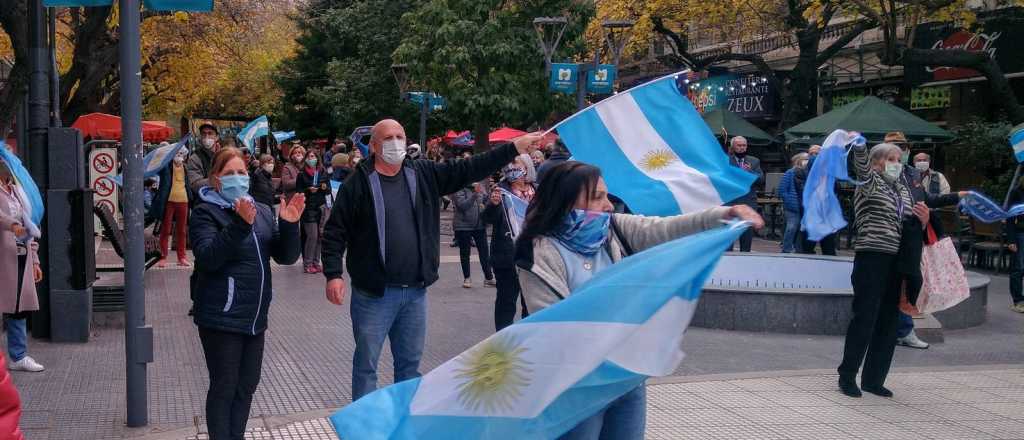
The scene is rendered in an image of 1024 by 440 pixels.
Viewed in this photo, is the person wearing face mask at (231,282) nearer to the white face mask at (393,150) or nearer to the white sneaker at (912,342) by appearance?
the white face mask at (393,150)

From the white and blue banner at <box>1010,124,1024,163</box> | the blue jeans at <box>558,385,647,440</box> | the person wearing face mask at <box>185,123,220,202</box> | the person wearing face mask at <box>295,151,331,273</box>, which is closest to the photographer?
the blue jeans at <box>558,385,647,440</box>

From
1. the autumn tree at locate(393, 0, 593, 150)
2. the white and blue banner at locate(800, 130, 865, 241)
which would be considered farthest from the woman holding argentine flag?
the autumn tree at locate(393, 0, 593, 150)

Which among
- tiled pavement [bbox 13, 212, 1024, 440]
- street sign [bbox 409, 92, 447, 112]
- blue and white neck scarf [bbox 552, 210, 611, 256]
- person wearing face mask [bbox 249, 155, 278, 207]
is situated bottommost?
tiled pavement [bbox 13, 212, 1024, 440]

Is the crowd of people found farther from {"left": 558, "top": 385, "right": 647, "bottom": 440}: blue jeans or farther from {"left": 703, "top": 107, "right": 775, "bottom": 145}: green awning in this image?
{"left": 703, "top": 107, "right": 775, "bottom": 145}: green awning

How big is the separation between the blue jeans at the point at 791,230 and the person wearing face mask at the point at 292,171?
23.2 ft

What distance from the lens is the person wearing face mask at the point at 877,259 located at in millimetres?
7125

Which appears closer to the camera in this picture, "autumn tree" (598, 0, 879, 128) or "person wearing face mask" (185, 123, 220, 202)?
"person wearing face mask" (185, 123, 220, 202)

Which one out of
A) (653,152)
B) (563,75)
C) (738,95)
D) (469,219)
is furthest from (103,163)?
(738,95)

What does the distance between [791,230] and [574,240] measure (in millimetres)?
12190

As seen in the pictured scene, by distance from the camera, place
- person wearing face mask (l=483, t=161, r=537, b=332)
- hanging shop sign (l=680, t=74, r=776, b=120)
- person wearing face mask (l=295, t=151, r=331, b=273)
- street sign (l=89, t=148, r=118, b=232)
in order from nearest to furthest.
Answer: person wearing face mask (l=483, t=161, r=537, b=332) < person wearing face mask (l=295, t=151, r=331, b=273) < street sign (l=89, t=148, r=118, b=232) < hanging shop sign (l=680, t=74, r=776, b=120)

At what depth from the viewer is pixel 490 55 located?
2373 cm

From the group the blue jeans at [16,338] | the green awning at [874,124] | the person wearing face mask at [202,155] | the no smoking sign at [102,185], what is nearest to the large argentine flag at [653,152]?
the blue jeans at [16,338]

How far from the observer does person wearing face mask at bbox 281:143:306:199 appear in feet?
48.1

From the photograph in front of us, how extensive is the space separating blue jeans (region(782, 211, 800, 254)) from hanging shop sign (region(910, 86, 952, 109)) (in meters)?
11.2
